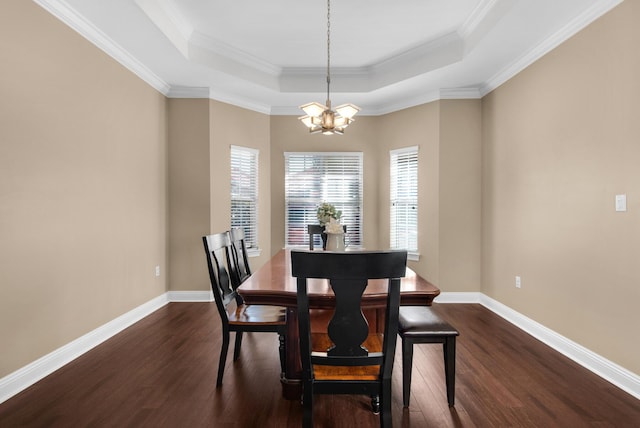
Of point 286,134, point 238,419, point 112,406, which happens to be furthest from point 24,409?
point 286,134

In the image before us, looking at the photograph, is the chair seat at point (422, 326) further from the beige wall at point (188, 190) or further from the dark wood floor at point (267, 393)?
the beige wall at point (188, 190)

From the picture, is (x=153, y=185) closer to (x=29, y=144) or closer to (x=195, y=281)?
(x=195, y=281)

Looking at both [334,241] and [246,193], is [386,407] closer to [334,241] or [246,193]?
Result: [334,241]

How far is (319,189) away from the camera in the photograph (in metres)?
A: 5.41

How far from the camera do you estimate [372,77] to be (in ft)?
15.2

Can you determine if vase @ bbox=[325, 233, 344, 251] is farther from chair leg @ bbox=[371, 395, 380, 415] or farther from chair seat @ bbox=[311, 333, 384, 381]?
chair leg @ bbox=[371, 395, 380, 415]

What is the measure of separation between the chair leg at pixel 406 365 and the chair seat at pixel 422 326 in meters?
0.06

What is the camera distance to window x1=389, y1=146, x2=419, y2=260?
4910 millimetres

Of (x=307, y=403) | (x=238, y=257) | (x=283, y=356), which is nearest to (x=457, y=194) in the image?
(x=238, y=257)

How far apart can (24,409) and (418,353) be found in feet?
9.05

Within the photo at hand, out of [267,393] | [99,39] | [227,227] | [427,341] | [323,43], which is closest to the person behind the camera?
[427,341]

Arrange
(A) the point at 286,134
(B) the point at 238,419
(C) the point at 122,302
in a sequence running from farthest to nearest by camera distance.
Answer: (A) the point at 286,134 < (C) the point at 122,302 < (B) the point at 238,419

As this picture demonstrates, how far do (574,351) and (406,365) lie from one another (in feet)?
5.82

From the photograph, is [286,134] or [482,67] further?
[286,134]
